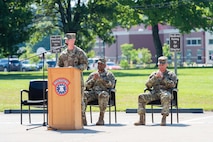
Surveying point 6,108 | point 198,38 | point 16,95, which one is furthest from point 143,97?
point 198,38

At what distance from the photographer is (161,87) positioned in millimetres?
16672

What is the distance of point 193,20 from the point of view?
6975 centimetres

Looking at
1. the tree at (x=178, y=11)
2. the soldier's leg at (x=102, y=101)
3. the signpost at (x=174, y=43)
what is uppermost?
the tree at (x=178, y=11)

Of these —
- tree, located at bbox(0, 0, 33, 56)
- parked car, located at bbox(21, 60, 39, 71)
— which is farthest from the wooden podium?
parked car, located at bbox(21, 60, 39, 71)

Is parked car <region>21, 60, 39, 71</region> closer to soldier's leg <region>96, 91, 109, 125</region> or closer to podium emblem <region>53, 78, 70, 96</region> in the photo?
soldier's leg <region>96, 91, 109, 125</region>

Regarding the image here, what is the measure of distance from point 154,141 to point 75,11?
52120mm

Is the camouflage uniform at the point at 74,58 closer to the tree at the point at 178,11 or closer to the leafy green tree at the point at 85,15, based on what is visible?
the leafy green tree at the point at 85,15

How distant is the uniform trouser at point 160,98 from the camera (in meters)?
16.3

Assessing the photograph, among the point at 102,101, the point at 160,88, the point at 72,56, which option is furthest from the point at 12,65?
the point at 72,56

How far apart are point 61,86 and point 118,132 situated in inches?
58.6

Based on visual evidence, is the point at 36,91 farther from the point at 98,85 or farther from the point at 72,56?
the point at 72,56

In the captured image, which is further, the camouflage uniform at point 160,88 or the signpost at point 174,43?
the signpost at point 174,43

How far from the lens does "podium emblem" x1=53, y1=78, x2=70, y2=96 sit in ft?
49.3

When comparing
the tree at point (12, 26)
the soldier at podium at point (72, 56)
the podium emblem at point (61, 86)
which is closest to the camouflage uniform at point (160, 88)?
the soldier at podium at point (72, 56)
